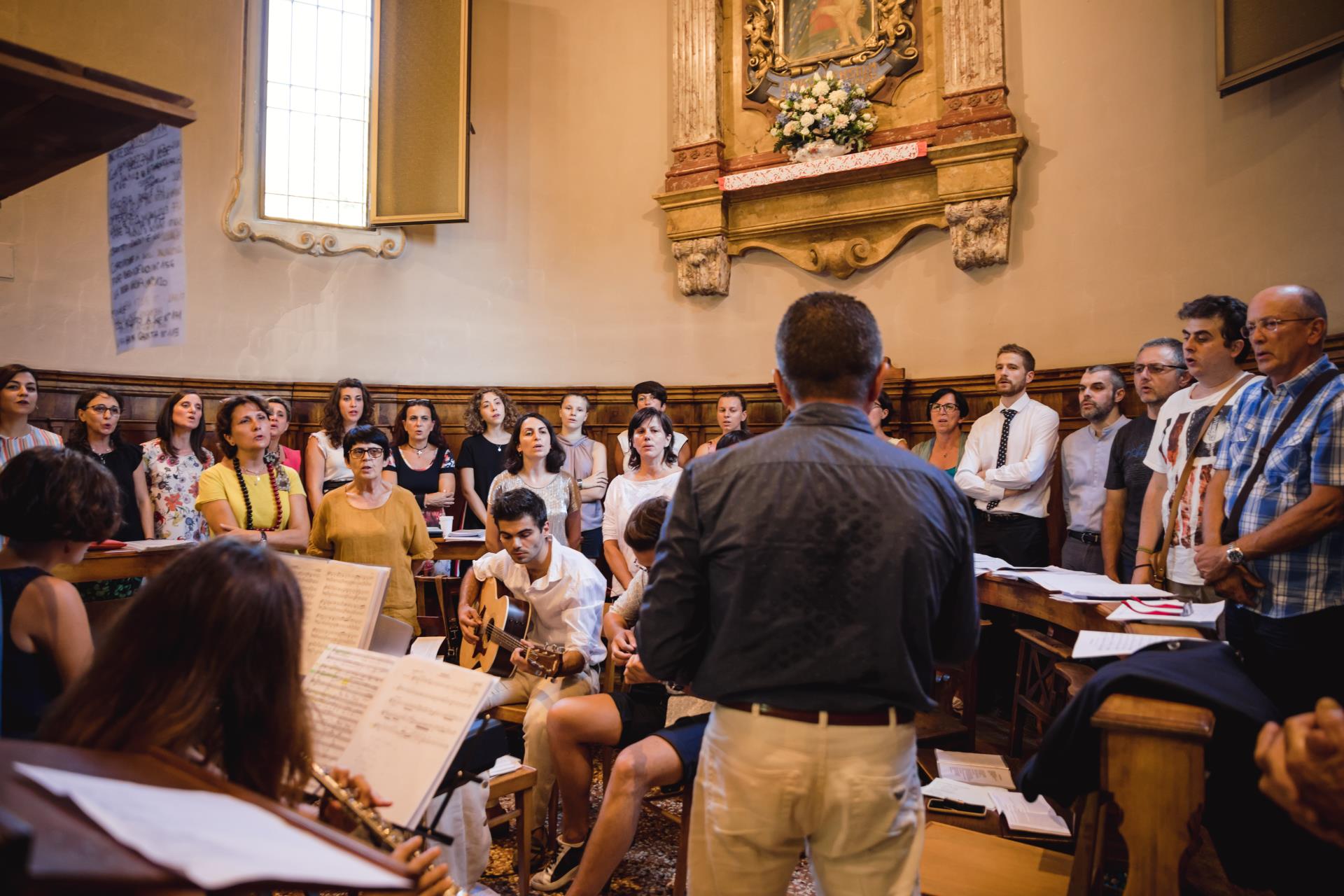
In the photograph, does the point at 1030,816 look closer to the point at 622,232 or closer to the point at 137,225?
the point at 137,225

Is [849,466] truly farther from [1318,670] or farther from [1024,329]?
[1024,329]

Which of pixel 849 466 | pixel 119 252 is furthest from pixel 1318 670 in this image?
pixel 119 252

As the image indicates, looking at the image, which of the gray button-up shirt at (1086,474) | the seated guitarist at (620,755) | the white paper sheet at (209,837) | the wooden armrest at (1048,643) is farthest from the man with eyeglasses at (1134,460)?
the white paper sheet at (209,837)

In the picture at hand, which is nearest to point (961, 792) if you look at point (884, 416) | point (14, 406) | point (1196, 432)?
point (1196, 432)

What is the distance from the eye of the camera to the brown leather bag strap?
118 inches

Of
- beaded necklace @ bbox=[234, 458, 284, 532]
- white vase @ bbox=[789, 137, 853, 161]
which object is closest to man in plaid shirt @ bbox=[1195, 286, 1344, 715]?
beaded necklace @ bbox=[234, 458, 284, 532]

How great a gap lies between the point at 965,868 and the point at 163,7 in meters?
8.03

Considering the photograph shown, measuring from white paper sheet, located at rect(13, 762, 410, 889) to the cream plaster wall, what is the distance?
17.8 ft

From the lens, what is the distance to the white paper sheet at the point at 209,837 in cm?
78

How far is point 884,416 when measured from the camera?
5.66 meters

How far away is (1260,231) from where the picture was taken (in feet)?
16.2

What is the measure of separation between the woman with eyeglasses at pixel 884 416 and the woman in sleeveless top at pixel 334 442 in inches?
134

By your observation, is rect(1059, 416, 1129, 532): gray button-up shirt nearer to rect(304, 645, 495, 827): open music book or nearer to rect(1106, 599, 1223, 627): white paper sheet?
rect(1106, 599, 1223, 627): white paper sheet

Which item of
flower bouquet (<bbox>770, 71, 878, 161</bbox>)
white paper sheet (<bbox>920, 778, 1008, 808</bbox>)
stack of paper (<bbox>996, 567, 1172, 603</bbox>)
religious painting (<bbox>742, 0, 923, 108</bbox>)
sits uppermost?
religious painting (<bbox>742, 0, 923, 108</bbox>)
